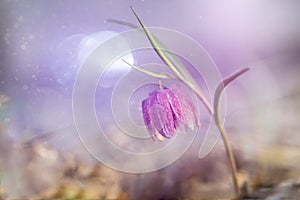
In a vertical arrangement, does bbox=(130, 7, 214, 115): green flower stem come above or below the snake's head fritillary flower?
above

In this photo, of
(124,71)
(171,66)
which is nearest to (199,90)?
(171,66)

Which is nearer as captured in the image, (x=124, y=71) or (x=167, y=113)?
(x=167, y=113)

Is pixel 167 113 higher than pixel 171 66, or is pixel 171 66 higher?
pixel 171 66

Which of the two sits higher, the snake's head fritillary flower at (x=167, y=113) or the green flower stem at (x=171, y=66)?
the green flower stem at (x=171, y=66)

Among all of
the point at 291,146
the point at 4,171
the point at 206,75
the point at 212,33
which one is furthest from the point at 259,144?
the point at 4,171

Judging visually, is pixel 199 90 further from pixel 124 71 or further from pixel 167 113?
pixel 124 71

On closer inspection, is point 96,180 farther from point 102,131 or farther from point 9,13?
point 9,13
